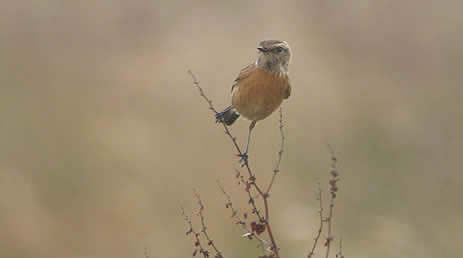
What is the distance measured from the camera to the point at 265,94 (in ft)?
16.1

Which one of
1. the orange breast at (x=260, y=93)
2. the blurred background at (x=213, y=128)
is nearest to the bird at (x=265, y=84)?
the orange breast at (x=260, y=93)

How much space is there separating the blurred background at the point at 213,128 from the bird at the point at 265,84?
839 mm

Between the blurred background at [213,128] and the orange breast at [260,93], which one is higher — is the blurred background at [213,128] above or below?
above

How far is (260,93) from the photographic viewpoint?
4.90 m

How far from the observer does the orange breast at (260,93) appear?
4902 millimetres

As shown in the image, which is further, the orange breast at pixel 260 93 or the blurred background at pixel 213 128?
the blurred background at pixel 213 128

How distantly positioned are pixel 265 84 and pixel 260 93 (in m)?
0.06

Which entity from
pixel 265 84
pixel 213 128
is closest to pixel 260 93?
pixel 265 84

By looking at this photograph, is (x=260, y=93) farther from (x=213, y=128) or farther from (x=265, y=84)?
(x=213, y=128)

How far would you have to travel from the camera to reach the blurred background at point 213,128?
5648 mm

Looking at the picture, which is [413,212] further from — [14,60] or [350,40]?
[14,60]

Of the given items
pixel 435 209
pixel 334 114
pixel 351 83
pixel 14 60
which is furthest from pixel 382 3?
pixel 14 60

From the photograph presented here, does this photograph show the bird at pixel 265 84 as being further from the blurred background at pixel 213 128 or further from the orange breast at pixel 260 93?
the blurred background at pixel 213 128

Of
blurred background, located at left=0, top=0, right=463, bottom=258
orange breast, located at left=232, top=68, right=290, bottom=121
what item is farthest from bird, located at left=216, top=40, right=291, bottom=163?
blurred background, located at left=0, top=0, right=463, bottom=258
